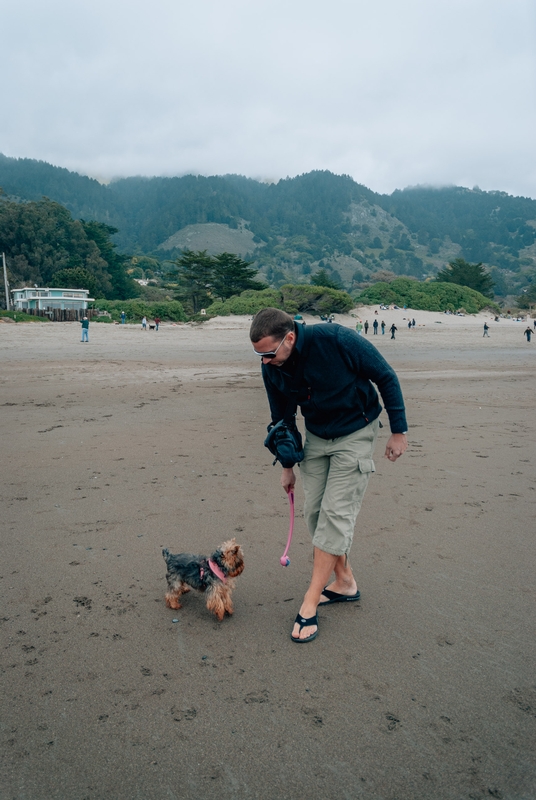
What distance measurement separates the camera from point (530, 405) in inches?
426

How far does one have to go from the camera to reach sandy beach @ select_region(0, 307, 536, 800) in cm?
223

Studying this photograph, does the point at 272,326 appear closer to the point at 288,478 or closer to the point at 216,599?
the point at 288,478

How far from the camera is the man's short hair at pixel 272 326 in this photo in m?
2.88

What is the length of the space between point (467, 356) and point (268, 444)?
73.9 ft

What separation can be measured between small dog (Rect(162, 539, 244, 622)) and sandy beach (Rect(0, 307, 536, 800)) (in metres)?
0.13

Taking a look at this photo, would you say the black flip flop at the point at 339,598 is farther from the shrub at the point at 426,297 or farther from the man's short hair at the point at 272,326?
the shrub at the point at 426,297

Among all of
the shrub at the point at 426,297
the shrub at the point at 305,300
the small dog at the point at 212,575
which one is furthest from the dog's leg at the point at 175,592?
the shrub at the point at 426,297

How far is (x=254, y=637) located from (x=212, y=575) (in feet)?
1.41

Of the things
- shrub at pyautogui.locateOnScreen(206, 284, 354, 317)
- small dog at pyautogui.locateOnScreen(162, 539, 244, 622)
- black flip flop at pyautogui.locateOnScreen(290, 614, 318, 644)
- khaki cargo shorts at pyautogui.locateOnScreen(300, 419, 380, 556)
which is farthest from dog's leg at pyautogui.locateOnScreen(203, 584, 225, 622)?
shrub at pyautogui.locateOnScreen(206, 284, 354, 317)

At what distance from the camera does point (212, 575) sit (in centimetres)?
328

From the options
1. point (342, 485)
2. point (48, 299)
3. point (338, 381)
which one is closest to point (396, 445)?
point (342, 485)

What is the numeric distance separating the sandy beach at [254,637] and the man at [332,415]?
0.54m

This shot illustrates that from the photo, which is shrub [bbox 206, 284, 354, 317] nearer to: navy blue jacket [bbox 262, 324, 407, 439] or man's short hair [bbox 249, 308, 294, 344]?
navy blue jacket [bbox 262, 324, 407, 439]

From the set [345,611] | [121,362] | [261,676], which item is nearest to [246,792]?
[261,676]
